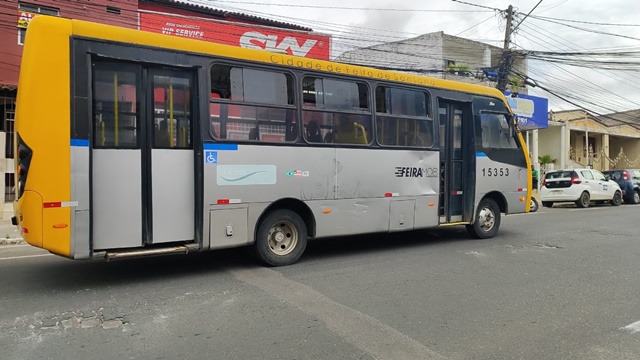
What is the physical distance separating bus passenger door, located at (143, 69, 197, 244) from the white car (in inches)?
647

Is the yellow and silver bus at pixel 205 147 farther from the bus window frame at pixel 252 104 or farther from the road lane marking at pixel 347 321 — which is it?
the road lane marking at pixel 347 321

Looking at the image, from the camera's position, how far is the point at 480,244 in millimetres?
8789

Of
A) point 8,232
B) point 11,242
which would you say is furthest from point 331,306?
point 8,232

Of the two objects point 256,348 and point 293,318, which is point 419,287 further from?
point 256,348

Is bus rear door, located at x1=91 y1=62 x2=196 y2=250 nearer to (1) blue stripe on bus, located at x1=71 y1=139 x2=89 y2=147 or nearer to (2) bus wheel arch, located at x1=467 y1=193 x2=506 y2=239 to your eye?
(1) blue stripe on bus, located at x1=71 y1=139 x2=89 y2=147

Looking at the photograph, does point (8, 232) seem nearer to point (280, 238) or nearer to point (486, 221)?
point (280, 238)

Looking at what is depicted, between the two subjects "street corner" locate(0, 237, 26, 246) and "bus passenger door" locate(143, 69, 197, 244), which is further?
"street corner" locate(0, 237, 26, 246)

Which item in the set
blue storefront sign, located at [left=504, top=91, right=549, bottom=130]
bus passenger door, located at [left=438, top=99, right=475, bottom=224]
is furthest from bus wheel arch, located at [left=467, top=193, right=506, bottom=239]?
blue storefront sign, located at [left=504, top=91, right=549, bottom=130]

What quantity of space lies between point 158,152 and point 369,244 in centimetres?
446

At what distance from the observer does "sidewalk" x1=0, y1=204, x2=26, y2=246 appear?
9403 mm

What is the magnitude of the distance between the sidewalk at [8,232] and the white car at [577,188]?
1774 cm

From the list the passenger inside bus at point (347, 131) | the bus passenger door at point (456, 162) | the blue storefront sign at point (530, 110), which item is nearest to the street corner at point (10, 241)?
the passenger inside bus at point (347, 131)

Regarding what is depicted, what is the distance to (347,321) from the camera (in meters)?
4.47

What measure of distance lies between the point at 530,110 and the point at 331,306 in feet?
73.8
